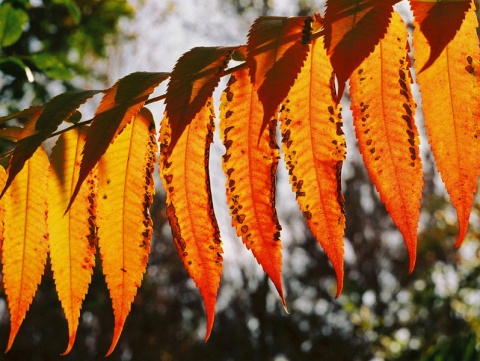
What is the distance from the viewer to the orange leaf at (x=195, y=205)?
22.6 inches

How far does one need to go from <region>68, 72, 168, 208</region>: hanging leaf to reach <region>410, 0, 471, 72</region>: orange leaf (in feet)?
0.75

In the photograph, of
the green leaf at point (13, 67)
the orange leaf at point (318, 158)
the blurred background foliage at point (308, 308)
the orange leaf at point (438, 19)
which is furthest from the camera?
the blurred background foliage at point (308, 308)

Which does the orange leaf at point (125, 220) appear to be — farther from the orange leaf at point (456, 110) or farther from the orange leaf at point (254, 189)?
the orange leaf at point (456, 110)

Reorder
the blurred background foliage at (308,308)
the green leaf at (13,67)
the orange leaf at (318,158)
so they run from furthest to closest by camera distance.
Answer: the blurred background foliage at (308,308) → the green leaf at (13,67) → the orange leaf at (318,158)

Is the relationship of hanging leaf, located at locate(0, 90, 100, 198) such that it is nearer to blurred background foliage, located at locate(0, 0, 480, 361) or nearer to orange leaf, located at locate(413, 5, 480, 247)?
orange leaf, located at locate(413, 5, 480, 247)

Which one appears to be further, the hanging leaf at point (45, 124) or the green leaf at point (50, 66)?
the green leaf at point (50, 66)

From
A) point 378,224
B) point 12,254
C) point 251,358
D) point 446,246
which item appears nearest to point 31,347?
point 251,358

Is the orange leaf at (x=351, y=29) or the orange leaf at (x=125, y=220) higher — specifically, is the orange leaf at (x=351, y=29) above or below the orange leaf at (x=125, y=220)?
above

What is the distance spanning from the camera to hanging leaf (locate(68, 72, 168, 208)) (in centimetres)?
47

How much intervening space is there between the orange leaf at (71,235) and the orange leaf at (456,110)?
35cm

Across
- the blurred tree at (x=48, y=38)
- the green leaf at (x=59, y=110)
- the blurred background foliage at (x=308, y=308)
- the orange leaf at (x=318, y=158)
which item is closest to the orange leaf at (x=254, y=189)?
the orange leaf at (x=318, y=158)

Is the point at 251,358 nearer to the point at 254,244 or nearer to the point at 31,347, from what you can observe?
the point at 31,347

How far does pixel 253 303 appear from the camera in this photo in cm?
976

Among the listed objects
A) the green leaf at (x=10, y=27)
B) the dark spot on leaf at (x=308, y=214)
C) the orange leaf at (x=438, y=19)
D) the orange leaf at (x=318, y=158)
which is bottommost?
the dark spot on leaf at (x=308, y=214)
